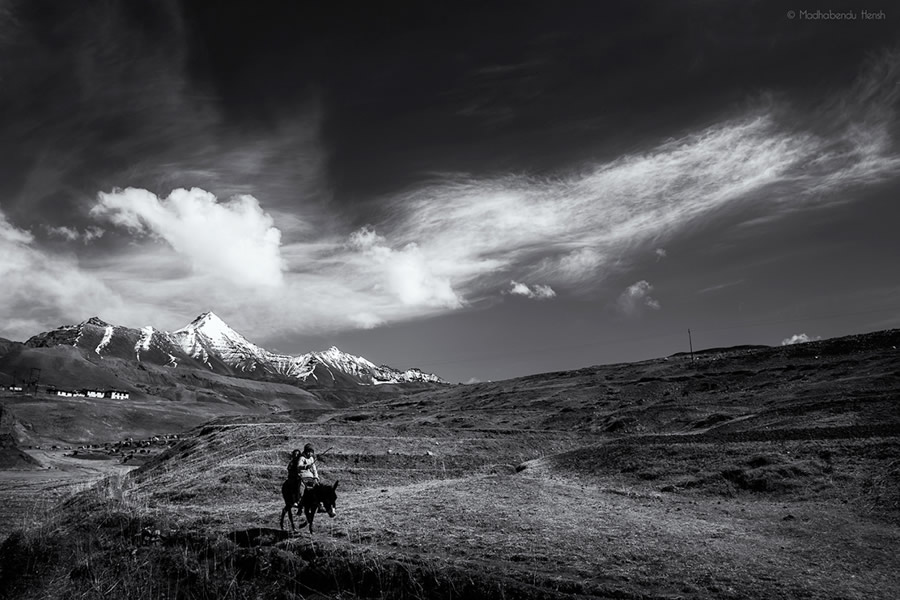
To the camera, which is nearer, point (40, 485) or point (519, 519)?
point (519, 519)

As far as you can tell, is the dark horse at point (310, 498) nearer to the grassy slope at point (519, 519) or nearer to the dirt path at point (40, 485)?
the grassy slope at point (519, 519)

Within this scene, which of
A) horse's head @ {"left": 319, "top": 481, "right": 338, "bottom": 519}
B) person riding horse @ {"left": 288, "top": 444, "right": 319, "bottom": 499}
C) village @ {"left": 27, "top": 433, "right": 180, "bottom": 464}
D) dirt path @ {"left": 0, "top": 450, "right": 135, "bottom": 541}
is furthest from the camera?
village @ {"left": 27, "top": 433, "right": 180, "bottom": 464}

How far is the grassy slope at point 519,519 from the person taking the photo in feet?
45.2

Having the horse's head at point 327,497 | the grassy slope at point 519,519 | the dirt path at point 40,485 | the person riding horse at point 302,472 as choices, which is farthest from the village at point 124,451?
the horse's head at point 327,497

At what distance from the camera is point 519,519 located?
19.5 m

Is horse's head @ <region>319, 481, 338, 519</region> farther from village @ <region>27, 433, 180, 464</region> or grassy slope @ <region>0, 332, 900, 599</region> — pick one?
village @ <region>27, 433, 180, 464</region>

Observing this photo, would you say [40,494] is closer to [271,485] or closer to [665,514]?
[271,485]

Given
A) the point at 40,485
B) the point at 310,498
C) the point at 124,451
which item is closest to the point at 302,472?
the point at 310,498

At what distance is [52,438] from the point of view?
126m

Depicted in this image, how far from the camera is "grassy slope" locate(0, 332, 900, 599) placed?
13789mm

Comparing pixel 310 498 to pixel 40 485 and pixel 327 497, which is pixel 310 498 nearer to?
pixel 327 497

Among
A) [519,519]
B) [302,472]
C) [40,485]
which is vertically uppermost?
[302,472]

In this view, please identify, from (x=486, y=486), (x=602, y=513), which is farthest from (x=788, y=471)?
(x=486, y=486)

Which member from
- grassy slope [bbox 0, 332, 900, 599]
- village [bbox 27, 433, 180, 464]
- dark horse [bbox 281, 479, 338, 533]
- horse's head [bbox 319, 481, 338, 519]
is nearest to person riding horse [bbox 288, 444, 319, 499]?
dark horse [bbox 281, 479, 338, 533]
